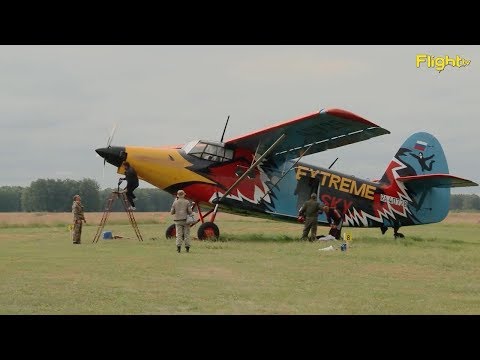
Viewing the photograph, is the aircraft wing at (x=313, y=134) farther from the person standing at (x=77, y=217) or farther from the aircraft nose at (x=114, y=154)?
the person standing at (x=77, y=217)

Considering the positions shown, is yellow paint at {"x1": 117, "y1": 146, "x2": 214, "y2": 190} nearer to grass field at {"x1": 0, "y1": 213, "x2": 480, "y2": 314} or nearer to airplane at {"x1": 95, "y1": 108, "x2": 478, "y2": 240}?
airplane at {"x1": 95, "y1": 108, "x2": 478, "y2": 240}

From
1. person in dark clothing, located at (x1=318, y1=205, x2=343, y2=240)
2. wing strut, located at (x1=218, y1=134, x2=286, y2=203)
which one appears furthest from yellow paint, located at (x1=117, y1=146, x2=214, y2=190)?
person in dark clothing, located at (x1=318, y1=205, x2=343, y2=240)

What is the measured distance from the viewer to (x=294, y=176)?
22.3 meters

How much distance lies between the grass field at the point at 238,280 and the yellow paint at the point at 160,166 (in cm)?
324

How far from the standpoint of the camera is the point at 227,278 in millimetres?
11414

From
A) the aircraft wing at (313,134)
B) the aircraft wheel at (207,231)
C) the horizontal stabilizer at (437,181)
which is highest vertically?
the aircraft wing at (313,134)

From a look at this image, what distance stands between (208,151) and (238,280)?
10194 millimetres

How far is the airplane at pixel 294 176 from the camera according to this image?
20281 mm

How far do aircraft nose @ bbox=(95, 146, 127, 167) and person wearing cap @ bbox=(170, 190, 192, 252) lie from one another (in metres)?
4.14

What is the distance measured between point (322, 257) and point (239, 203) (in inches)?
261

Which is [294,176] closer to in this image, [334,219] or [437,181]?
[334,219]

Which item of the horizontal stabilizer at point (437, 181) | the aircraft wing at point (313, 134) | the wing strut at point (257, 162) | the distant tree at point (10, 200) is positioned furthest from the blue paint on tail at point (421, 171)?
the distant tree at point (10, 200)

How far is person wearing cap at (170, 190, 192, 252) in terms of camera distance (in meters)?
16.2

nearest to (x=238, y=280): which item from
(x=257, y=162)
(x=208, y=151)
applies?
(x=257, y=162)
